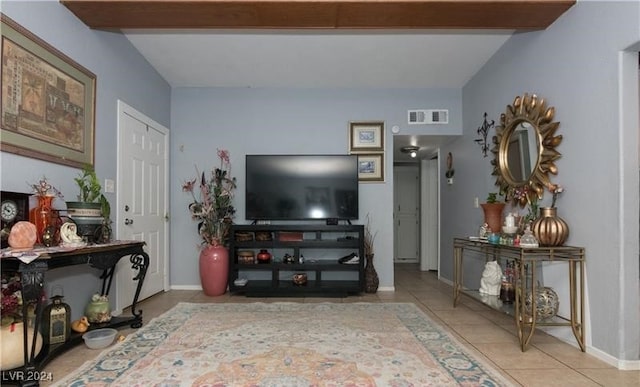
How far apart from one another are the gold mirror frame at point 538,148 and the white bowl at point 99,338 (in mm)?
3303

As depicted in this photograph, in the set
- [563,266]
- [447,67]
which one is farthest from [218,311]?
[447,67]

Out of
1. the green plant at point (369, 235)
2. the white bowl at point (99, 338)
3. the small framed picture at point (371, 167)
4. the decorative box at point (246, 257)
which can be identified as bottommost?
the white bowl at point (99, 338)

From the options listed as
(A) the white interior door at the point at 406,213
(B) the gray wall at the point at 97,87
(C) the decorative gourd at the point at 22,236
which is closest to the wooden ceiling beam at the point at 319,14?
(B) the gray wall at the point at 97,87

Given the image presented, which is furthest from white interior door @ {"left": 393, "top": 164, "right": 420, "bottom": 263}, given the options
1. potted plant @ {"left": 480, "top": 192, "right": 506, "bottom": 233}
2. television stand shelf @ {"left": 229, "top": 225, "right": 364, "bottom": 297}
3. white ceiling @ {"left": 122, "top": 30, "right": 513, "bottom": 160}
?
potted plant @ {"left": 480, "top": 192, "right": 506, "bottom": 233}

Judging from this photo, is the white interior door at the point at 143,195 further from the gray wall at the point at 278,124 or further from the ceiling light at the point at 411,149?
the ceiling light at the point at 411,149

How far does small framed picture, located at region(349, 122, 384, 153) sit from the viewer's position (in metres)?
4.42

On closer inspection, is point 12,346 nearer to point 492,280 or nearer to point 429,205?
point 492,280

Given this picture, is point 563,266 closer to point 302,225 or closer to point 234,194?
point 302,225

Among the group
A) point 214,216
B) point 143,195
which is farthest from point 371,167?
point 143,195

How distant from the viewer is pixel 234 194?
14.3 ft

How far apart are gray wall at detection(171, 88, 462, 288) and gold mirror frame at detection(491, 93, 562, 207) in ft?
4.00

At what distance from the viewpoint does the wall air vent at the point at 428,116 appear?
14.7ft

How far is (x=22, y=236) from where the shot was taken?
1.89 meters

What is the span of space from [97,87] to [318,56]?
6.59ft
